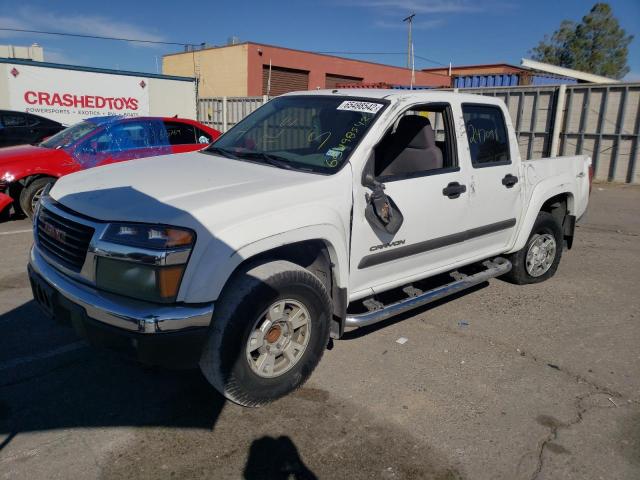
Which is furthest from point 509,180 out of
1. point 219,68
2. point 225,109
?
point 219,68

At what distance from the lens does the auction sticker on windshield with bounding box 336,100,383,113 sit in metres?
3.65

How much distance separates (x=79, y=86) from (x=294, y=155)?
47.9 ft

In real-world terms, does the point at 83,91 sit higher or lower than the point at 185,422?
higher

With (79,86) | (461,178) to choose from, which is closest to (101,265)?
(461,178)

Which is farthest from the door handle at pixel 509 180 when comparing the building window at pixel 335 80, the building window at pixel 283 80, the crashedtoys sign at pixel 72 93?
the building window at pixel 335 80

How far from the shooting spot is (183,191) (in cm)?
296

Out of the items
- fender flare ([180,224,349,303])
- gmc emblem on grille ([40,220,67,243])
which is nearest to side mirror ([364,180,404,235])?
fender flare ([180,224,349,303])

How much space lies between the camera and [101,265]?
8.77 feet

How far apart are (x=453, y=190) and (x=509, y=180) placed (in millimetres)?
856

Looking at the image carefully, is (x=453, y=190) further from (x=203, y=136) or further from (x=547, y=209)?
(x=203, y=136)

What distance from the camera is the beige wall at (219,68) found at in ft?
97.5

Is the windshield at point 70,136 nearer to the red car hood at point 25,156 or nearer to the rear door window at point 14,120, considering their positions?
the red car hood at point 25,156

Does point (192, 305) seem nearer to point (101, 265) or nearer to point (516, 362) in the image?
point (101, 265)

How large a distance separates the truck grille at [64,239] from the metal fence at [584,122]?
13279 millimetres
